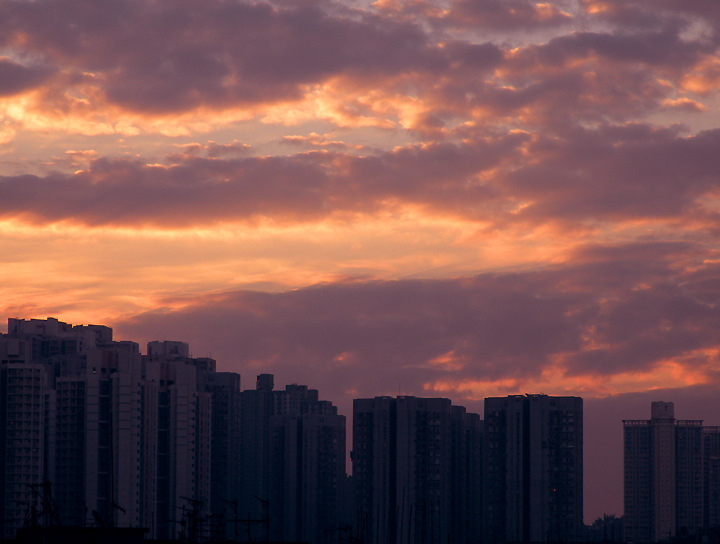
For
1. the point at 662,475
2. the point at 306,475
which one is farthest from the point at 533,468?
the point at 662,475

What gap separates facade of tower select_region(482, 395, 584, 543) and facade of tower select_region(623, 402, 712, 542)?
129 feet

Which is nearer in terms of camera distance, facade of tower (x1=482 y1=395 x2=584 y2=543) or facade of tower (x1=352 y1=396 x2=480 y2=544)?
facade of tower (x1=482 y1=395 x2=584 y2=543)

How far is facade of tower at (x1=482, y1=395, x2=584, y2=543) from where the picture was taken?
123 metres

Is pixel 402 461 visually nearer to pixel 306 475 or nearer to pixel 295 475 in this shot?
pixel 306 475

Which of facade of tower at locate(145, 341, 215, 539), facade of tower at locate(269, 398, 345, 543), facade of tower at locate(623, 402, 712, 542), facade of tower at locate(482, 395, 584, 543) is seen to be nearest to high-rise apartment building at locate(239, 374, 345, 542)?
facade of tower at locate(269, 398, 345, 543)

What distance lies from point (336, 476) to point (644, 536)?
46.0 m

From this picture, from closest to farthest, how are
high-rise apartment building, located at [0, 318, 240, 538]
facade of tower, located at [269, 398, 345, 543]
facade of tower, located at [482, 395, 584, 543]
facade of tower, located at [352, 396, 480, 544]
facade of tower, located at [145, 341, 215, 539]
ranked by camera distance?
high-rise apartment building, located at [0, 318, 240, 538]
facade of tower, located at [145, 341, 215, 539]
facade of tower, located at [482, 395, 584, 543]
facade of tower, located at [352, 396, 480, 544]
facade of tower, located at [269, 398, 345, 543]

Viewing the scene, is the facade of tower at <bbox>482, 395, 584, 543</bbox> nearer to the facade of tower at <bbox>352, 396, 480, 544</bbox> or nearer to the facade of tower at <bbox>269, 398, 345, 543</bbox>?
the facade of tower at <bbox>352, 396, 480, 544</bbox>

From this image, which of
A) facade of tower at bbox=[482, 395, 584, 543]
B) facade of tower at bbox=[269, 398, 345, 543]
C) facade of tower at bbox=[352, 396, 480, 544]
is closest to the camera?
facade of tower at bbox=[482, 395, 584, 543]

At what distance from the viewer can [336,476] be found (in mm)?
149875

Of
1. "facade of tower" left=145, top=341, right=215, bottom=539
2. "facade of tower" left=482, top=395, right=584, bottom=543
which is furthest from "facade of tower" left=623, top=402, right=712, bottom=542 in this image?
"facade of tower" left=145, top=341, right=215, bottom=539

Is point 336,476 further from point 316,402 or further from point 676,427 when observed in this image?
point 676,427

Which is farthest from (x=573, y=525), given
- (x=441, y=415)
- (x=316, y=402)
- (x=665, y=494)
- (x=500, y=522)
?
(x=316, y=402)

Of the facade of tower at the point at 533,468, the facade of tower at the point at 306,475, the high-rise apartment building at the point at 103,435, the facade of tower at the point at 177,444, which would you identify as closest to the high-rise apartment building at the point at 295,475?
the facade of tower at the point at 306,475
